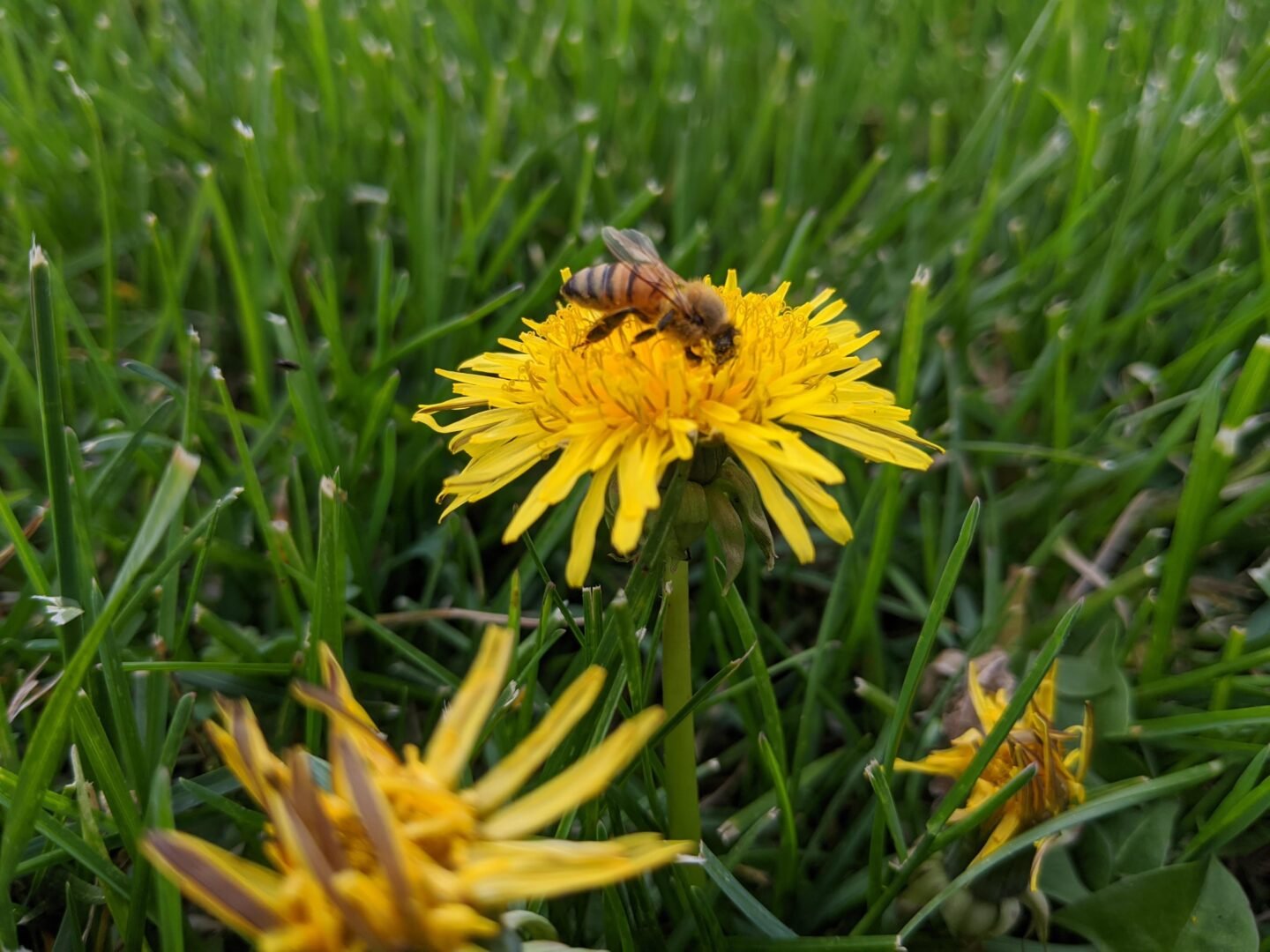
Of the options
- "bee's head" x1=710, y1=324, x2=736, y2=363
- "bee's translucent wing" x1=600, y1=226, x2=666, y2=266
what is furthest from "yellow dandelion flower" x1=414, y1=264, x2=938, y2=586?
"bee's translucent wing" x1=600, y1=226, x2=666, y2=266

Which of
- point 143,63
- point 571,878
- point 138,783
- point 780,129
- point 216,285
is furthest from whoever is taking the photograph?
point 143,63

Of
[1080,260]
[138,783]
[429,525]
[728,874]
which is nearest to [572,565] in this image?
[728,874]

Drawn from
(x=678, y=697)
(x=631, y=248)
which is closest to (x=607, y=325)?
(x=631, y=248)

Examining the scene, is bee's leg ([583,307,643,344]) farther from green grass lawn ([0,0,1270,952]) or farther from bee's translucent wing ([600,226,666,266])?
green grass lawn ([0,0,1270,952])

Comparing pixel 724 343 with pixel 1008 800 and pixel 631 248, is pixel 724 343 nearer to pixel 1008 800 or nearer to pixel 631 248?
pixel 631 248

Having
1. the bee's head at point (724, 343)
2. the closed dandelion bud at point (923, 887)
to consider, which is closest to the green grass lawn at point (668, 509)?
the closed dandelion bud at point (923, 887)

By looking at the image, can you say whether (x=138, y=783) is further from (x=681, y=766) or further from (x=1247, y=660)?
(x=1247, y=660)
